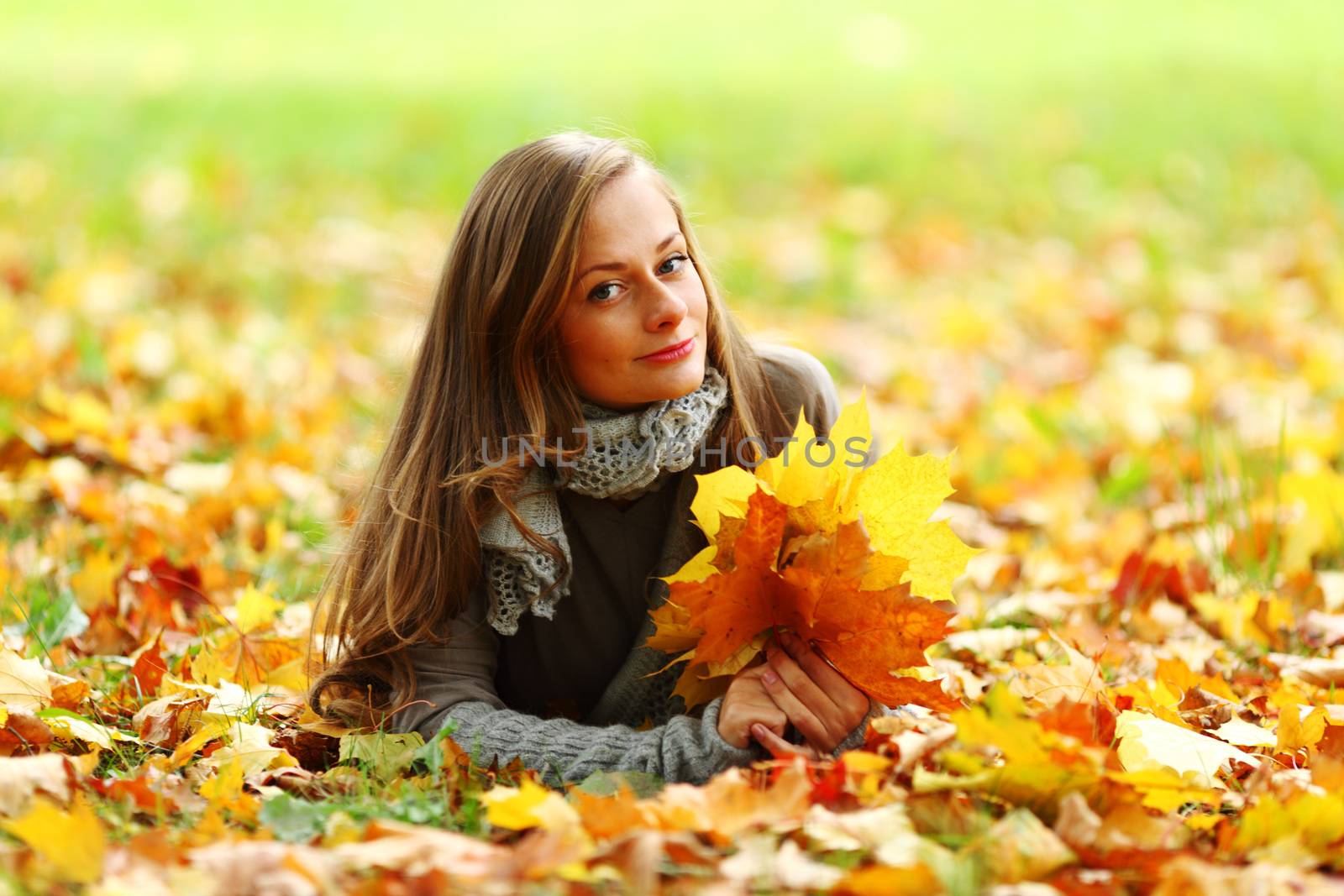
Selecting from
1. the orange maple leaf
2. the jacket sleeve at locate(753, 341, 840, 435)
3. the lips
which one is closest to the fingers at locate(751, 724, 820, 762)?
the orange maple leaf

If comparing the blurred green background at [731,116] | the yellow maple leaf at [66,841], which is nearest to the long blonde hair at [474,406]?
the yellow maple leaf at [66,841]

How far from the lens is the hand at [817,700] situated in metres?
1.85

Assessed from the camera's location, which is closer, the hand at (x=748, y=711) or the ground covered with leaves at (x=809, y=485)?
the ground covered with leaves at (x=809, y=485)

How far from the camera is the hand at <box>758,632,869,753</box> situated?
185cm

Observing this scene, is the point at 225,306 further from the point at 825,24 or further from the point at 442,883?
the point at 825,24

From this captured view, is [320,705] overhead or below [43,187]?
below

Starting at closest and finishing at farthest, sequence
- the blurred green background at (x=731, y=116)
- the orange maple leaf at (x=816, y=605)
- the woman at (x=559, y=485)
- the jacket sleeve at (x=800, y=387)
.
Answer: the orange maple leaf at (x=816, y=605) < the woman at (x=559, y=485) < the jacket sleeve at (x=800, y=387) < the blurred green background at (x=731, y=116)

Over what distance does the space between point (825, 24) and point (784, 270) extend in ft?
20.4

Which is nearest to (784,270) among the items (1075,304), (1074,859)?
(1075,304)

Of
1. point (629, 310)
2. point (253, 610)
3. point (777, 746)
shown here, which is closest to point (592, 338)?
point (629, 310)

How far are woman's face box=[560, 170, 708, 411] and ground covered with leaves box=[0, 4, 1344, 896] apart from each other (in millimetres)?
285

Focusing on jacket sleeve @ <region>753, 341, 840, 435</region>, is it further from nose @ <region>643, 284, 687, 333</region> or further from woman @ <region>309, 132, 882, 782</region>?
nose @ <region>643, 284, 687, 333</region>

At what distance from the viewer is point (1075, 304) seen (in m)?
5.29

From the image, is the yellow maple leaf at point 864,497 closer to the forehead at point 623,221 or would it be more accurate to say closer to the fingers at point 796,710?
the fingers at point 796,710
